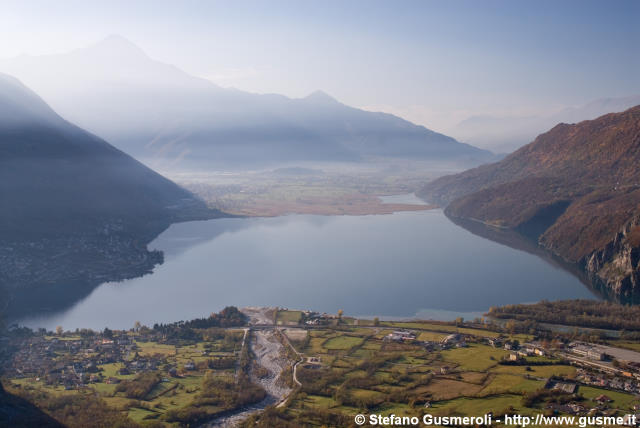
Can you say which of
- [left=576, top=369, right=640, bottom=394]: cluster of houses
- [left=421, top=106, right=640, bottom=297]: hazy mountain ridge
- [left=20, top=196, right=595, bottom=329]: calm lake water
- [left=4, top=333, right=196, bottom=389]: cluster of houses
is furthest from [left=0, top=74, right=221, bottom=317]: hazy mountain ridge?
[left=421, top=106, right=640, bottom=297]: hazy mountain ridge

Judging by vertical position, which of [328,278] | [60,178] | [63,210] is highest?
[60,178]

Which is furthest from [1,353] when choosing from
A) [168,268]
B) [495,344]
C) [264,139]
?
[264,139]

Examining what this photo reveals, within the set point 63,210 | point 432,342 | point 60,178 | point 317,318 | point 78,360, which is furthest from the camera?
point 60,178

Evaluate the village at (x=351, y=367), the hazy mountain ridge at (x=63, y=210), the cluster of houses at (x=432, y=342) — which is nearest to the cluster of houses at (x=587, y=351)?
the village at (x=351, y=367)

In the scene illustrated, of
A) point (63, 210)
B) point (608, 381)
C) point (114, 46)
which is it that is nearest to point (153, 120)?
point (114, 46)

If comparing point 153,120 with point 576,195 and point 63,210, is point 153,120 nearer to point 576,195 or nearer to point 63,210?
point 63,210

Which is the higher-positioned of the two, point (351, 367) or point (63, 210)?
point (63, 210)
